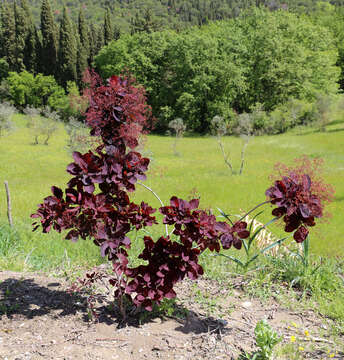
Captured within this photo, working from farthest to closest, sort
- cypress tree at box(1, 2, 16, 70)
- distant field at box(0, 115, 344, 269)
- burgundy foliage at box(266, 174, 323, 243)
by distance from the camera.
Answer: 1. cypress tree at box(1, 2, 16, 70)
2. distant field at box(0, 115, 344, 269)
3. burgundy foliage at box(266, 174, 323, 243)

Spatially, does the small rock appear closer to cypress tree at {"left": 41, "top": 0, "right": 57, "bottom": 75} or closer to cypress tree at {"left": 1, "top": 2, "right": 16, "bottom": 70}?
cypress tree at {"left": 41, "top": 0, "right": 57, "bottom": 75}

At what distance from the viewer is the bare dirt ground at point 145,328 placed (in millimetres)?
2594

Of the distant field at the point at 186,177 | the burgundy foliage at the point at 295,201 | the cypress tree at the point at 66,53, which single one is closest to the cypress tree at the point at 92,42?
the cypress tree at the point at 66,53

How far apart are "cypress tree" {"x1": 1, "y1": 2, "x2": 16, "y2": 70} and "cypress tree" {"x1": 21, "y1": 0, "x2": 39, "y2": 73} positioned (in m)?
1.88

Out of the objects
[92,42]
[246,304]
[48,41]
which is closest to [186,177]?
[246,304]

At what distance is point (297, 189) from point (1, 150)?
2885cm

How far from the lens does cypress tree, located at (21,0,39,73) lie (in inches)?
2184

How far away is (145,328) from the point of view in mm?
2850

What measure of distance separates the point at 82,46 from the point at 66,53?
2955 mm

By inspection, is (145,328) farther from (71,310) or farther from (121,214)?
(121,214)

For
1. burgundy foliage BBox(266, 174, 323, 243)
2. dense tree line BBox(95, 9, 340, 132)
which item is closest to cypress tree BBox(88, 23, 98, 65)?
dense tree line BBox(95, 9, 340, 132)

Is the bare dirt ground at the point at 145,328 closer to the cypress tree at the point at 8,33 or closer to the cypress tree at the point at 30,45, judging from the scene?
the cypress tree at the point at 30,45

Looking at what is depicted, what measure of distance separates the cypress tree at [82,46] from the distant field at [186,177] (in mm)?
18714

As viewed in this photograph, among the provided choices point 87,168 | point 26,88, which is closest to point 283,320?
point 87,168
